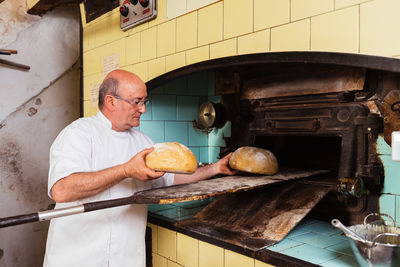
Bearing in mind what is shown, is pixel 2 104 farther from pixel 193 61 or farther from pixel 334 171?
pixel 334 171

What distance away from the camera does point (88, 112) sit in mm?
2877

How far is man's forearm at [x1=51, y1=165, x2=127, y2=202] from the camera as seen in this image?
138 cm

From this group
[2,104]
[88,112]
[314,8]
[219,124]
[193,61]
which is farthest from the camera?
[2,104]

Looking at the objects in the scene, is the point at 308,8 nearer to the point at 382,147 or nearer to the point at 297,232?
the point at 382,147

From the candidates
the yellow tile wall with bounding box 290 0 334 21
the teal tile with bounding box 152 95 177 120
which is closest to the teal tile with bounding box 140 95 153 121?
the teal tile with bounding box 152 95 177 120

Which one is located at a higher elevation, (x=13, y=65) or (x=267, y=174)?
(x=13, y=65)

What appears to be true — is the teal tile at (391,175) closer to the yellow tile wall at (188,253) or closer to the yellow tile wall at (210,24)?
the yellow tile wall at (188,253)

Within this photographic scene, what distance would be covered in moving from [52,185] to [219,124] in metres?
1.38

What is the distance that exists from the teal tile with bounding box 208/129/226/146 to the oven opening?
1.82ft

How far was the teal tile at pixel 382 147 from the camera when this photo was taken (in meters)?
1.44

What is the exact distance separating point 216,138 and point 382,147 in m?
1.42

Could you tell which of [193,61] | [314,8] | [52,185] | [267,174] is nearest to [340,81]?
[314,8]

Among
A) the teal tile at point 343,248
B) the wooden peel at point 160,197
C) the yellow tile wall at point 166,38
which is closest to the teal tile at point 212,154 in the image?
the yellow tile wall at point 166,38

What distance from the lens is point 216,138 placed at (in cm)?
270
